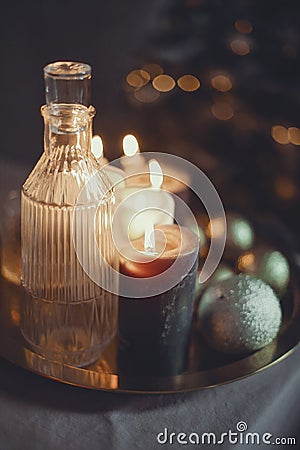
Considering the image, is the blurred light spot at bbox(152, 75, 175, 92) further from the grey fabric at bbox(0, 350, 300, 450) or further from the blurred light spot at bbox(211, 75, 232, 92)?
the grey fabric at bbox(0, 350, 300, 450)

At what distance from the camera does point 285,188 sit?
1.11 meters

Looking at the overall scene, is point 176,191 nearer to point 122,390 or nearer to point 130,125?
point 122,390

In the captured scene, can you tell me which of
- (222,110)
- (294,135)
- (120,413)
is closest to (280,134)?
(294,135)

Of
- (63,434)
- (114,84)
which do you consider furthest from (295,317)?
(114,84)

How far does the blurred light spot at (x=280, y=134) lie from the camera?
1.08 m

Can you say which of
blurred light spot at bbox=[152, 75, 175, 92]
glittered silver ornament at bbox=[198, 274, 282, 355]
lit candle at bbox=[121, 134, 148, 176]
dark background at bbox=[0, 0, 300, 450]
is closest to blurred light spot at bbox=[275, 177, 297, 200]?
dark background at bbox=[0, 0, 300, 450]

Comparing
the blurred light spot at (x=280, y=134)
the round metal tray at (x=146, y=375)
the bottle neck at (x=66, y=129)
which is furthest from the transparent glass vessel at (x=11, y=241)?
the blurred light spot at (x=280, y=134)

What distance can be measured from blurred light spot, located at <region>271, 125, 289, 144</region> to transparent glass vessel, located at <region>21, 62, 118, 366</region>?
1.85 ft

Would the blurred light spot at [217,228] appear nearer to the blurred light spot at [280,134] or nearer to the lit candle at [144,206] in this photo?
the lit candle at [144,206]

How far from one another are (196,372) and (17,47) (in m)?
0.78

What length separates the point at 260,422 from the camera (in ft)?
1.84

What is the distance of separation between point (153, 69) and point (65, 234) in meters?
0.69

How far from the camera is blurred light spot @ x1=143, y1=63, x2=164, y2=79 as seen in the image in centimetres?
119

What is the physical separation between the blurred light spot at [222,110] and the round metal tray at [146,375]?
0.58m
